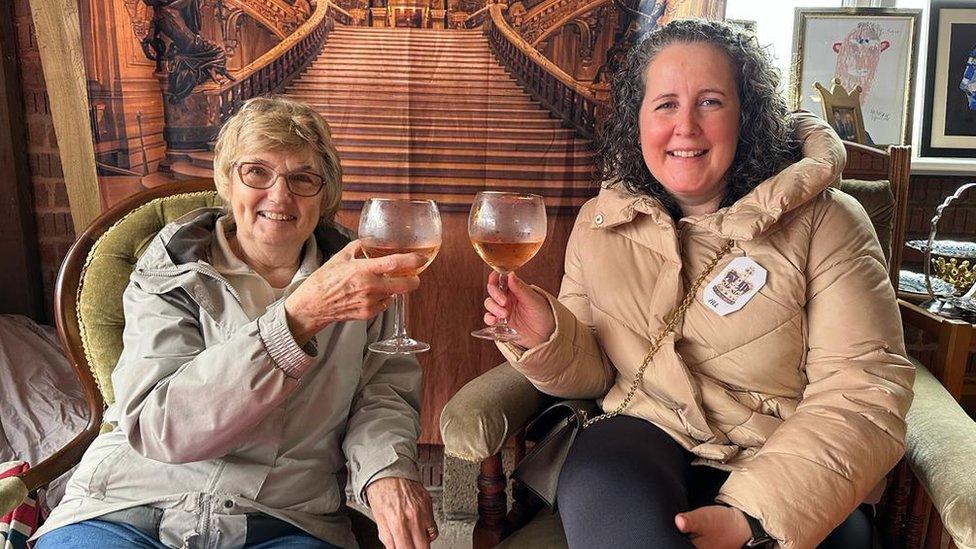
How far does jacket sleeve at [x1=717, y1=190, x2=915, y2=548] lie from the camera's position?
3.77 ft

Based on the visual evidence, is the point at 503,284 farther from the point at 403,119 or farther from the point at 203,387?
the point at 403,119

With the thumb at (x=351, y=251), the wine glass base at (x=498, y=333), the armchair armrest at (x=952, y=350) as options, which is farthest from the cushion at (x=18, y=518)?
the armchair armrest at (x=952, y=350)

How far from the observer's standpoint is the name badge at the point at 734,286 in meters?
1.37

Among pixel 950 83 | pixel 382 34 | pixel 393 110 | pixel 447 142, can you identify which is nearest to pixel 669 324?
pixel 447 142

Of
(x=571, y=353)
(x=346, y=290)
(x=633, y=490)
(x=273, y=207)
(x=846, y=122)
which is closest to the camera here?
(x=346, y=290)

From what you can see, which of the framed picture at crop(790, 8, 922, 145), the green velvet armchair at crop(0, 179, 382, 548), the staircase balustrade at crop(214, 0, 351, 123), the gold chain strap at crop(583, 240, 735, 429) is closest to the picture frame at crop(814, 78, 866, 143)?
the framed picture at crop(790, 8, 922, 145)

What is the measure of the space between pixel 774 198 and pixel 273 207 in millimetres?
884

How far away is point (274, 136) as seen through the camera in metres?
1.30

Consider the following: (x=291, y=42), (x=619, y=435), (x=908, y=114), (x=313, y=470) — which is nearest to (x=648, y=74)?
(x=619, y=435)

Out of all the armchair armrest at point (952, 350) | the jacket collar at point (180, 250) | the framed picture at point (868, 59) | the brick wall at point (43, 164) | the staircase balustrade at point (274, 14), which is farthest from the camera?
the framed picture at point (868, 59)

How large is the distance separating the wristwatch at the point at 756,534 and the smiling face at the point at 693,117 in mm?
602

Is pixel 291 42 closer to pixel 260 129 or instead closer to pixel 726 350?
pixel 260 129

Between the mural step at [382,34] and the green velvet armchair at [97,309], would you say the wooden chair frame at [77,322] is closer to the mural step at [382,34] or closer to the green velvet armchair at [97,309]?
the green velvet armchair at [97,309]

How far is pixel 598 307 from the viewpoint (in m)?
1.52
